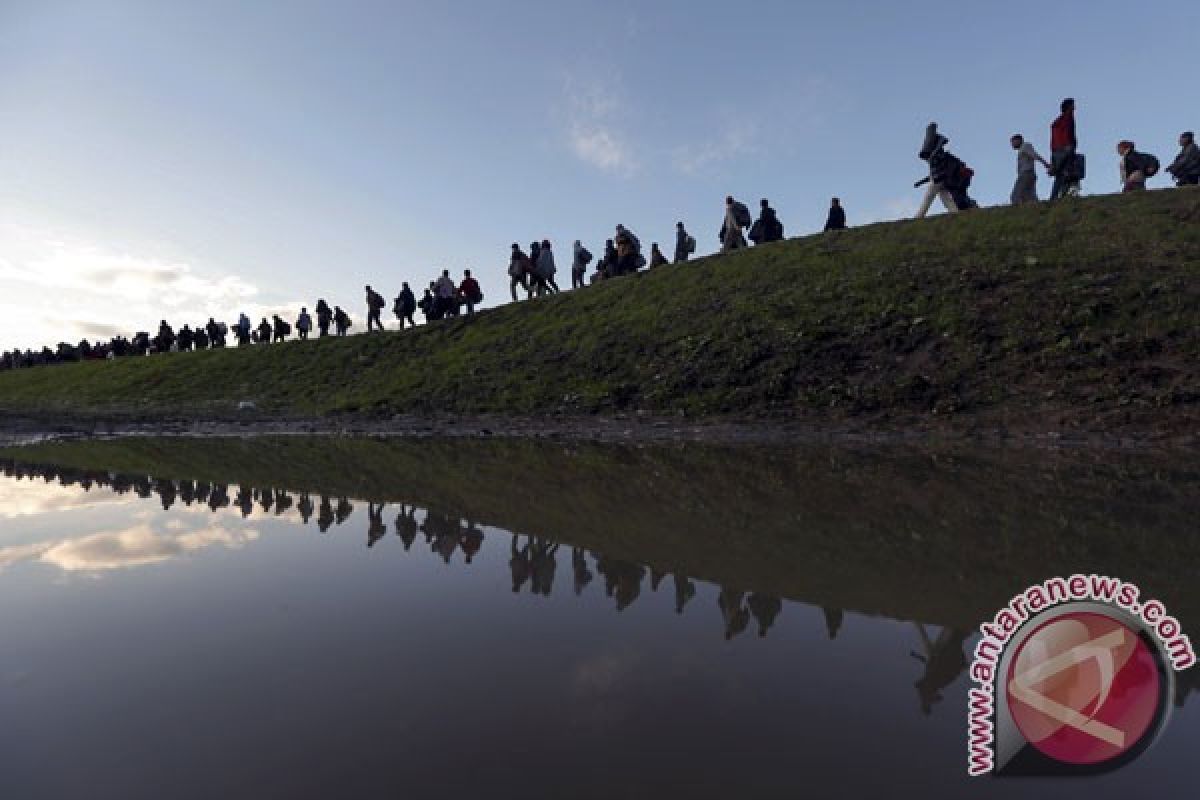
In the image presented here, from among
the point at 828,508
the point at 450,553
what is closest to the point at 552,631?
the point at 450,553

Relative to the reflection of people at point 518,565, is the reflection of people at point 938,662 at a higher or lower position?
lower

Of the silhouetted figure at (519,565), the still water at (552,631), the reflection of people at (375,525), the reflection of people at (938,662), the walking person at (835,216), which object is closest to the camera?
the still water at (552,631)

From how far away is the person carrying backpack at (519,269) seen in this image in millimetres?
30406

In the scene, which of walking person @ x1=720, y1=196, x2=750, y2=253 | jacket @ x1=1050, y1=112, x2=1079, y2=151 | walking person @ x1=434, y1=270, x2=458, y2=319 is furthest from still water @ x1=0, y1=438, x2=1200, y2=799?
walking person @ x1=434, y1=270, x2=458, y2=319

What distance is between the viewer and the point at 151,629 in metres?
4.44

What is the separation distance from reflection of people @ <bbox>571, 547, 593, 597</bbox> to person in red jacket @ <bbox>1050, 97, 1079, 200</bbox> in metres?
22.0

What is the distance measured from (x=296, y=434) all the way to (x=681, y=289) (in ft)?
45.1

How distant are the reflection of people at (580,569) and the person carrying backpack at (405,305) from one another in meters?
29.7

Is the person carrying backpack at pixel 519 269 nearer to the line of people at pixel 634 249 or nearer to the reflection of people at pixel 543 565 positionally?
the line of people at pixel 634 249

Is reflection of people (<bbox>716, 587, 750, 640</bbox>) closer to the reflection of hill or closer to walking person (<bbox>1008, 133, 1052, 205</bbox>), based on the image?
the reflection of hill

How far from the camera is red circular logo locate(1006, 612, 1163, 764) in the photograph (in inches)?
88.7

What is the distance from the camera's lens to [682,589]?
507cm

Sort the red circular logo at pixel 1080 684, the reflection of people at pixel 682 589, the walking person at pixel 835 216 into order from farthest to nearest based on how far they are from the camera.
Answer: the walking person at pixel 835 216
the reflection of people at pixel 682 589
the red circular logo at pixel 1080 684

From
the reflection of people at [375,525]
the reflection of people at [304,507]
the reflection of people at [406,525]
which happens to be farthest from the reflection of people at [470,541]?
the reflection of people at [304,507]
